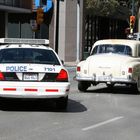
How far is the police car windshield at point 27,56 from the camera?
12625mm

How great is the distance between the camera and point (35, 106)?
13547mm

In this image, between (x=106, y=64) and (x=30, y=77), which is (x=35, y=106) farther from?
(x=106, y=64)

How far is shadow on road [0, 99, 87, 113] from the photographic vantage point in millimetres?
12836

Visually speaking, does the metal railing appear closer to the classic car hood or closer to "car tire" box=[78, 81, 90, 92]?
"car tire" box=[78, 81, 90, 92]

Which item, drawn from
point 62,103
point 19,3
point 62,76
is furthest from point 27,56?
point 19,3

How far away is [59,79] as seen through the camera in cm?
1227

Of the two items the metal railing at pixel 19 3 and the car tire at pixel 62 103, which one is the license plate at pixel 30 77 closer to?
the car tire at pixel 62 103

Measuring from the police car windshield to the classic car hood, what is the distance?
448 centimetres

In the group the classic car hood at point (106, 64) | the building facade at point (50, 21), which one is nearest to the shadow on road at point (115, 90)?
the classic car hood at point (106, 64)

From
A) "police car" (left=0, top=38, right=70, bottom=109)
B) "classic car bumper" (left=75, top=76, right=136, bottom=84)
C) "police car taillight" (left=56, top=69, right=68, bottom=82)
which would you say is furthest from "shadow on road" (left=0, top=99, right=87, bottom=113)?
"classic car bumper" (left=75, top=76, right=136, bottom=84)

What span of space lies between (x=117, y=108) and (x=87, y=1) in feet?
118

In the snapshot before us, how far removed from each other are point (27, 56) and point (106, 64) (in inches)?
200

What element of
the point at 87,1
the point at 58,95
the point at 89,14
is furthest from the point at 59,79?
the point at 89,14

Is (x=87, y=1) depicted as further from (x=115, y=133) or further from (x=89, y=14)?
(x=115, y=133)
